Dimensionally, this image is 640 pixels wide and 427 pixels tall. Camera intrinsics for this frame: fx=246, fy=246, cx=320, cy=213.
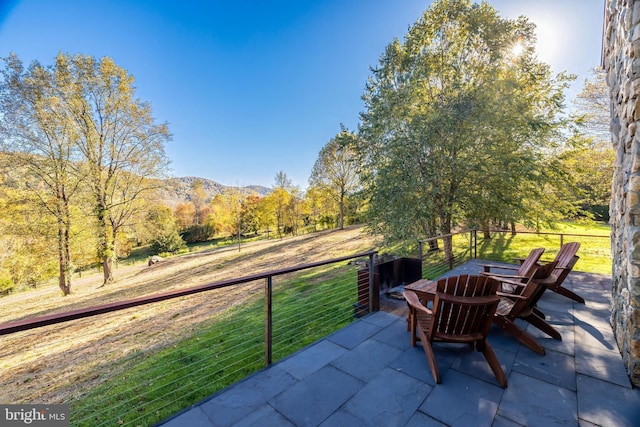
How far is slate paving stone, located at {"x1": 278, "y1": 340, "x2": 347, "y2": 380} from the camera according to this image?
2295 mm

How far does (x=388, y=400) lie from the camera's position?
1.89 metres

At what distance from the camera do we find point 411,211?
7281mm

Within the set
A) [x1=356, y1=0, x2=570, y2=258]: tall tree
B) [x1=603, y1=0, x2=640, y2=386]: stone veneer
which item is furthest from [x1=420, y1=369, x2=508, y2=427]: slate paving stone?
[x1=356, y1=0, x2=570, y2=258]: tall tree

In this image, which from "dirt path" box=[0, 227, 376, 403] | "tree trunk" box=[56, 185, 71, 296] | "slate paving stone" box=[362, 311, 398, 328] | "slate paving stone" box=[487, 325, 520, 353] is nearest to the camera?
"slate paving stone" box=[487, 325, 520, 353]

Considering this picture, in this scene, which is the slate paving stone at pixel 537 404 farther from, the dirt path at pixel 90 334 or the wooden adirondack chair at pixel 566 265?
the dirt path at pixel 90 334

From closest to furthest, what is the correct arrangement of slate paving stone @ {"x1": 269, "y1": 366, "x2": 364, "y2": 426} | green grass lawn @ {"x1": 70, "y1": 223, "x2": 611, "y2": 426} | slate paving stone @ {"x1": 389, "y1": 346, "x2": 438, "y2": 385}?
slate paving stone @ {"x1": 269, "y1": 366, "x2": 364, "y2": 426} → slate paving stone @ {"x1": 389, "y1": 346, "x2": 438, "y2": 385} → green grass lawn @ {"x1": 70, "y1": 223, "x2": 611, "y2": 426}

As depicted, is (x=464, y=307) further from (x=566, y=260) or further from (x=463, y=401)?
(x=566, y=260)

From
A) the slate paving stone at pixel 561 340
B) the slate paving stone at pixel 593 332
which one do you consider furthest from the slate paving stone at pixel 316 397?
the slate paving stone at pixel 593 332

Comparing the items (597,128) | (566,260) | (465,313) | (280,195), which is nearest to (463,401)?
(465,313)

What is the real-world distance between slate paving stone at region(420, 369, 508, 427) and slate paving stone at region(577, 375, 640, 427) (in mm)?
517

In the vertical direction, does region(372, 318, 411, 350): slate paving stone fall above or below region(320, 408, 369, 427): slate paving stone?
below

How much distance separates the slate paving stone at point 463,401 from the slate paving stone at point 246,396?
3.73 ft

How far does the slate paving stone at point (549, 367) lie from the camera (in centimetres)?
207

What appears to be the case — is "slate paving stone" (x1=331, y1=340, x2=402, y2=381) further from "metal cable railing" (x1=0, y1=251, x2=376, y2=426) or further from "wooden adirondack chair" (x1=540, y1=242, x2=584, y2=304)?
"wooden adirondack chair" (x1=540, y1=242, x2=584, y2=304)
